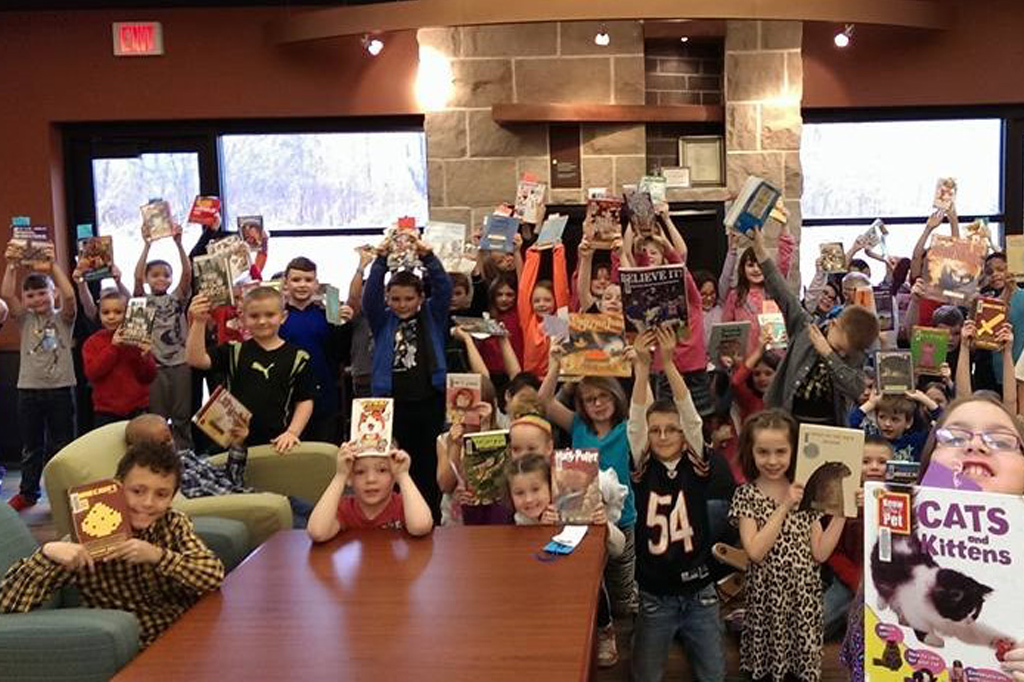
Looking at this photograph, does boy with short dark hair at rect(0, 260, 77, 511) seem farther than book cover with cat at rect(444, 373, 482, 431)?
Yes

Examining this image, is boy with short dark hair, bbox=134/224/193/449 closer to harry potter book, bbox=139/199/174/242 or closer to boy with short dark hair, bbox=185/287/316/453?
harry potter book, bbox=139/199/174/242

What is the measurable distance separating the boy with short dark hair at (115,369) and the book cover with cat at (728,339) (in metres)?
2.61

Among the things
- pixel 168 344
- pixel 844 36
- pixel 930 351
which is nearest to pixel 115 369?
pixel 168 344

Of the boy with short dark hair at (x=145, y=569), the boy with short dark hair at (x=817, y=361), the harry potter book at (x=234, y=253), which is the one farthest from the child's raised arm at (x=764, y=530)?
the harry potter book at (x=234, y=253)

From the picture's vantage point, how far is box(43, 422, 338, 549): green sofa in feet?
10.4

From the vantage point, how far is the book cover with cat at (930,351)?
11.9ft

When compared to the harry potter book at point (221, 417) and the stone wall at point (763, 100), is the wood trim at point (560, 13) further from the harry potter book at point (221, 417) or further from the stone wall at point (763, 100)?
the harry potter book at point (221, 417)

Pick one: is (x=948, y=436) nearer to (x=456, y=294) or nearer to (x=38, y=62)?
(x=456, y=294)

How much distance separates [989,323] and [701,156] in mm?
2903

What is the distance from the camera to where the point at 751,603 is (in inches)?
123

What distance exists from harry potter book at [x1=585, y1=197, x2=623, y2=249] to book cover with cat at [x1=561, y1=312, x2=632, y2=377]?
101 centimetres

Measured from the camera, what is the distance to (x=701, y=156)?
6.35 m

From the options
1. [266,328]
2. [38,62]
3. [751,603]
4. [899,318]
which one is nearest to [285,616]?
[751,603]

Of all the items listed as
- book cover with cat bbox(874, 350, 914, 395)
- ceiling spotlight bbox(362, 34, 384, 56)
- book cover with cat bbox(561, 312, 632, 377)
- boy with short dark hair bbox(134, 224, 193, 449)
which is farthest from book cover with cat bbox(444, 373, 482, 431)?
ceiling spotlight bbox(362, 34, 384, 56)
